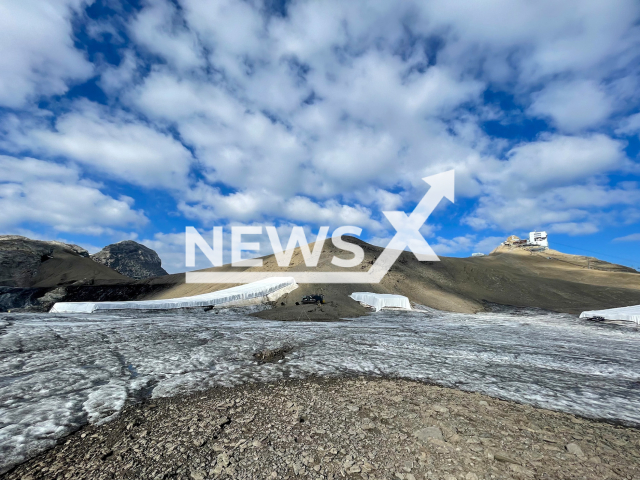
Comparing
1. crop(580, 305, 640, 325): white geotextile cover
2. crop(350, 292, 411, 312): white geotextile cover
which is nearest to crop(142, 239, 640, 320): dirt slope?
crop(350, 292, 411, 312): white geotextile cover

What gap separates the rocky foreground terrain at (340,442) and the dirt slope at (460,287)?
2016cm

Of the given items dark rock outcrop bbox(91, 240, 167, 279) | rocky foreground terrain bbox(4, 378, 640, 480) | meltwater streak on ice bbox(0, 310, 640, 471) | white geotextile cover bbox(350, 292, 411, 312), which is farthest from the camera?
dark rock outcrop bbox(91, 240, 167, 279)

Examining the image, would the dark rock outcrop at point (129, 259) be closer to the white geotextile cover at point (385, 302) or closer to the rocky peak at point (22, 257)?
the rocky peak at point (22, 257)

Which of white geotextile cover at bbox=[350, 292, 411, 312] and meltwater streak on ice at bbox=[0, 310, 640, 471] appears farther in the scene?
white geotextile cover at bbox=[350, 292, 411, 312]

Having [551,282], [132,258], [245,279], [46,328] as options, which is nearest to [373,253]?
[245,279]

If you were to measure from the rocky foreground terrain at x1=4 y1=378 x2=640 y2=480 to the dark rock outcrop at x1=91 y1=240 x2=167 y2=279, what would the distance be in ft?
356

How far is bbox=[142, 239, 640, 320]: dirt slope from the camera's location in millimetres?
38125

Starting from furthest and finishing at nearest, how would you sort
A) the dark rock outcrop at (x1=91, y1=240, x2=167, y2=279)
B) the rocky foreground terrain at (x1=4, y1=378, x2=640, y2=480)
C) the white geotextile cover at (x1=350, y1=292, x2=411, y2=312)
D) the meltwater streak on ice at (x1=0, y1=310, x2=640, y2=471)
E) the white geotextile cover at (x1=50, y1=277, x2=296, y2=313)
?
the dark rock outcrop at (x1=91, y1=240, x2=167, y2=279), the white geotextile cover at (x1=350, y1=292, x2=411, y2=312), the white geotextile cover at (x1=50, y1=277, x2=296, y2=313), the meltwater streak on ice at (x1=0, y1=310, x2=640, y2=471), the rocky foreground terrain at (x1=4, y1=378, x2=640, y2=480)

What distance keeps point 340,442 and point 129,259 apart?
115905mm

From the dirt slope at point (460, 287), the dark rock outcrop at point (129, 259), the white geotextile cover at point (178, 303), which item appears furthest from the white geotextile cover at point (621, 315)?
the dark rock outcrop at point (129, 259)

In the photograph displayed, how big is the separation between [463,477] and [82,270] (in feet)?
254

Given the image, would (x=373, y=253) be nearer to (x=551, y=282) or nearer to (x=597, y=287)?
(x=551, y=282)

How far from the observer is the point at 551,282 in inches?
2168

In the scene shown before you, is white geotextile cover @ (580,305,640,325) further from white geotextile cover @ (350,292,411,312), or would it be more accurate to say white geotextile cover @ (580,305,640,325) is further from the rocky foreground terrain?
the rocky foreground terrain
